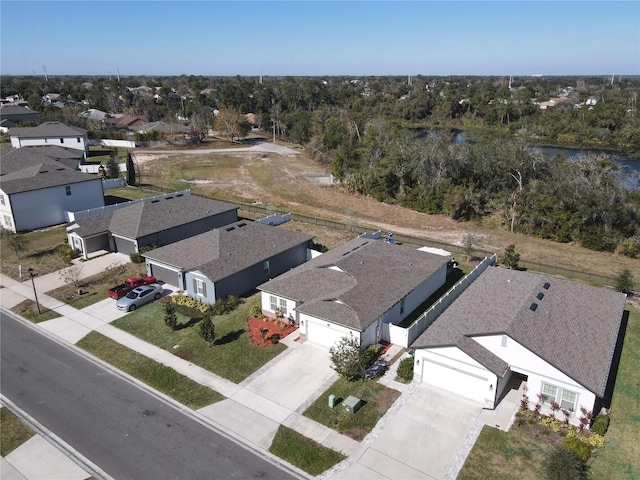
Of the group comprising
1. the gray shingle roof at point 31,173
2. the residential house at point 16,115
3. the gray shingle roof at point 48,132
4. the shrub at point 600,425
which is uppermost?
the residential house at point 16,115

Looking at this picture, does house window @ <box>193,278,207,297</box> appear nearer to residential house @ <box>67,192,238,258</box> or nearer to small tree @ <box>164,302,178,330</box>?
small tree @ <box>164,302,178,330</box>

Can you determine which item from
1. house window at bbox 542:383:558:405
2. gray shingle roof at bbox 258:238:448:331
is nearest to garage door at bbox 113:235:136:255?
gray shingle roof at bbox 258:238:448:331

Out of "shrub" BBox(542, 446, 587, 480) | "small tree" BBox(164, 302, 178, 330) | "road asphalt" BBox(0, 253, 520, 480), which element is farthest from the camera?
"small tree" BBox(164, 302, 178, 330)

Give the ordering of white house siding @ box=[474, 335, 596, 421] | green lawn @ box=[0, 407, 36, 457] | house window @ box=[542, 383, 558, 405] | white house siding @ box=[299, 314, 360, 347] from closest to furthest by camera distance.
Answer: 1. green lawn @ box=[0, 407, 36, 457]
2. white house siding @ box=[474, 335, 596, 421]
3. house window @ box=[542, 383, 558, 405]
4. white house siding @ box=[299, 314, 360, 347]

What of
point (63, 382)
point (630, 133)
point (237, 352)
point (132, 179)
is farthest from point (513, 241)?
point (630, 133)

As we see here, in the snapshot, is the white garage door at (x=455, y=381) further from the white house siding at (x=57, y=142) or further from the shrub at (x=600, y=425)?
the white house siding at (x=57, y=142)

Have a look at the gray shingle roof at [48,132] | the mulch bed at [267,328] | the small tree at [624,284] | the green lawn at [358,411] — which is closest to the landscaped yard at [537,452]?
the green lawn at [358,411]

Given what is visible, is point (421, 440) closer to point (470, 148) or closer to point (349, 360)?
point (349, 360)

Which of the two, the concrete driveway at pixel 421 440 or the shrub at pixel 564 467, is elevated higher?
the shrub at pixel 564 467
